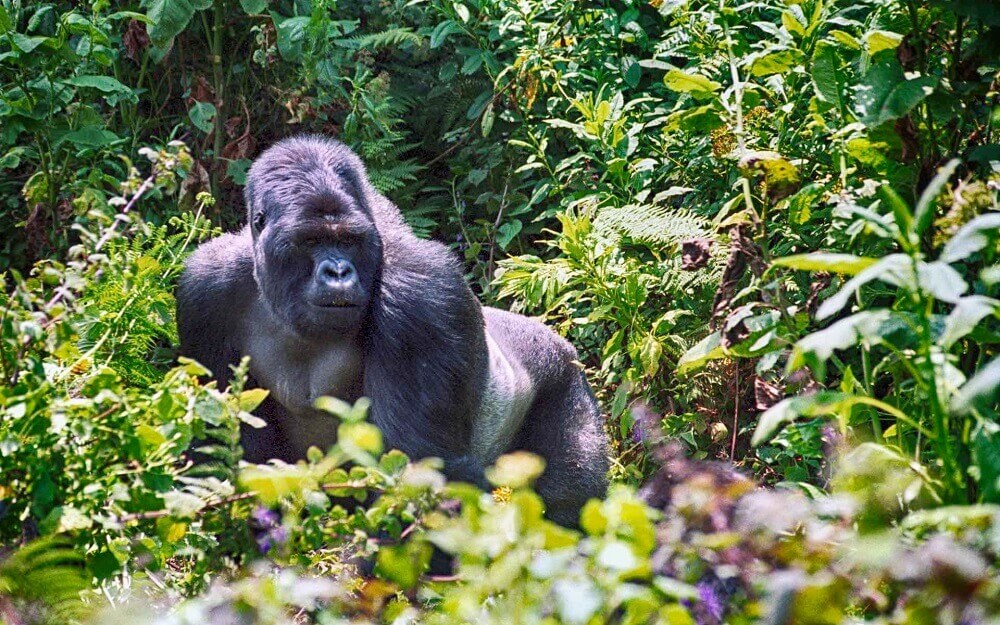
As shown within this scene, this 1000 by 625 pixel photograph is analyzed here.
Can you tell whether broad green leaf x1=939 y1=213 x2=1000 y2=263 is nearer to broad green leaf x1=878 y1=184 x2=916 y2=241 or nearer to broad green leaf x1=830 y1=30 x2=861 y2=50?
broad green leaf x1=878 y1=184 x2=916 y2=241

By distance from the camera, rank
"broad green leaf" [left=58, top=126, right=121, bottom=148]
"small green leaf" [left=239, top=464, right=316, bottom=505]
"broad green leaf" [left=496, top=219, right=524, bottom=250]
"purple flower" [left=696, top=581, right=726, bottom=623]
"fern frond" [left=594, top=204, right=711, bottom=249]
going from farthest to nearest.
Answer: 1. "broad green leaf" [left=496, top=219, right=524, bottom=250]
2. "broad green leaf" [left=58, top=126, right=121, bottom=148]
3. "fern frond" [left=594, top=204, right=711, bottom=249]
4. "purple flower" [left=696, top=581, right=726, bottom=623]
5. "small green leaf" [left=239, top=464, right=316, bottom=505]

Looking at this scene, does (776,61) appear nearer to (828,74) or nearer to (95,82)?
(828,74)

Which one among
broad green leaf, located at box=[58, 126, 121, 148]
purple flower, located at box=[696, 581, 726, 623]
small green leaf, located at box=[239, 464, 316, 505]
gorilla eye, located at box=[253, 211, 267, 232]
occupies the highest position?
Answer: small green leaf, located at box=[239, 464, 316, 505]

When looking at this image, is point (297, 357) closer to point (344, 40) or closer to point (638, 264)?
point (638, 264)

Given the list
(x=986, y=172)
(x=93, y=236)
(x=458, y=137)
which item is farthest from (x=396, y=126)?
(x=93, y=236)

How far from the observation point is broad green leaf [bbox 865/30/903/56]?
8.68ft

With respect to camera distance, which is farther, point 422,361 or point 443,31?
point 443,31

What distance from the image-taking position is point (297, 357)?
335 cm

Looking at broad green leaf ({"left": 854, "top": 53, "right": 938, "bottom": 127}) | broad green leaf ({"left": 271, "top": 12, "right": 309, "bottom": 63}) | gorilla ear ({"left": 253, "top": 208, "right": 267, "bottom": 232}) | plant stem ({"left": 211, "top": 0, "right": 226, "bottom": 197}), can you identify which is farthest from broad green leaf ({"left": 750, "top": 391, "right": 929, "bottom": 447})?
plant stem ({"left": 211, "top": 0, "right": 226, "bottom": 197})

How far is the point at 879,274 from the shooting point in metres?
1.40

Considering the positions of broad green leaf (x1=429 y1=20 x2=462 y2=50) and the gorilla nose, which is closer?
the gorilla nose

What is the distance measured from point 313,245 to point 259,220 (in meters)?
0.24

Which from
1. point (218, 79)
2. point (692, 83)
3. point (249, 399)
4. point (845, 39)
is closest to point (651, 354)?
point (692, 83)

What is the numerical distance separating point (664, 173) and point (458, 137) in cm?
174
